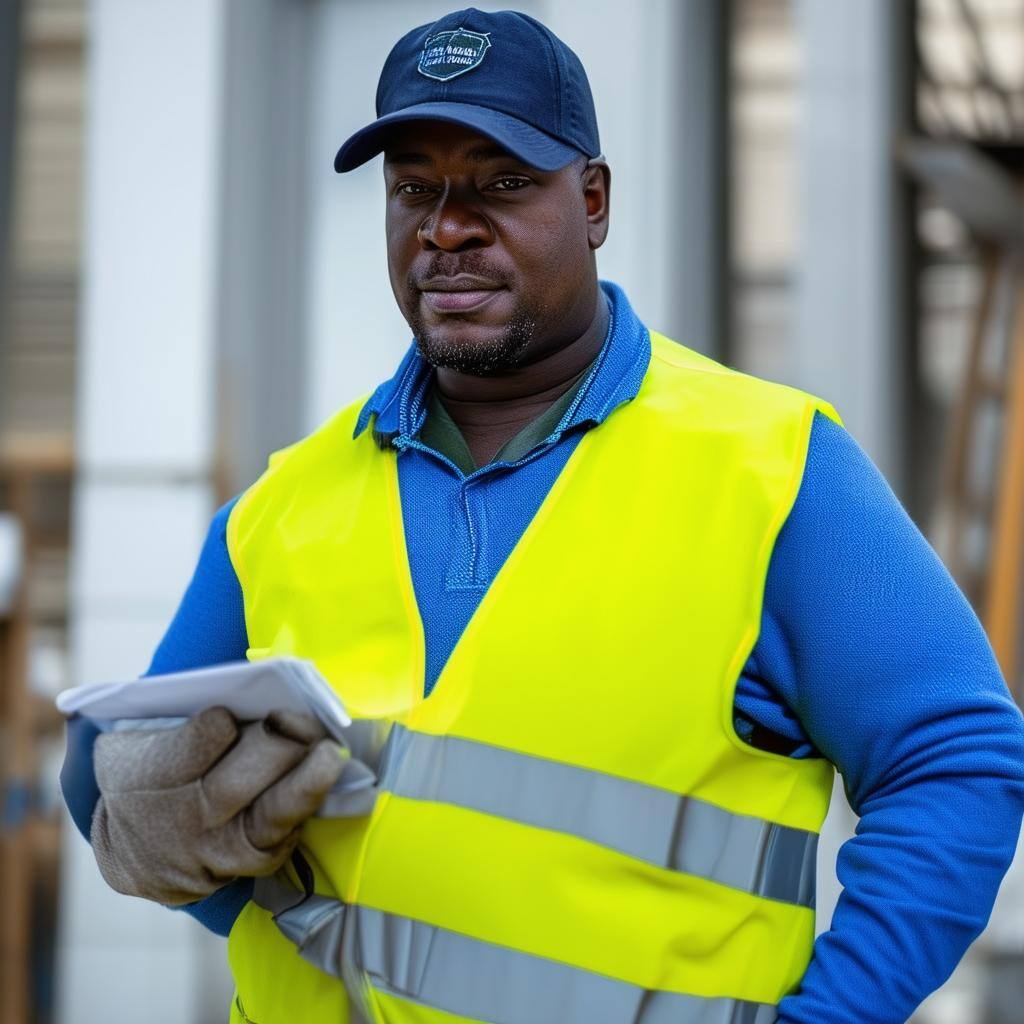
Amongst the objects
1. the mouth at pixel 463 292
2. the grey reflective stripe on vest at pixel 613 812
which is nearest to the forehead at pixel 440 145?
the mouth at pixel 463 292

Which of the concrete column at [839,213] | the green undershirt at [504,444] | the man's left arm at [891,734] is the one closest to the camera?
the man's left arm at [891,734]

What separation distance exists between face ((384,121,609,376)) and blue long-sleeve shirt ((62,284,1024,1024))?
20cm

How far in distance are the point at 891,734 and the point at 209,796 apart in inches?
24.9

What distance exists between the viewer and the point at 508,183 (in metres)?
1.81

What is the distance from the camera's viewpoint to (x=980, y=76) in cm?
634

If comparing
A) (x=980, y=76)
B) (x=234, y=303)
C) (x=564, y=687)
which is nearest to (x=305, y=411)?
(x=234, y=303)

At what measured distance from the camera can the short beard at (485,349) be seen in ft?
6.01

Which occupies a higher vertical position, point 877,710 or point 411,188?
point 411,188

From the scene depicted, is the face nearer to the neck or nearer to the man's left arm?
the neck

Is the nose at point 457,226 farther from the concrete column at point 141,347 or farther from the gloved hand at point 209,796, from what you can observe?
the concrete column at point 141,347

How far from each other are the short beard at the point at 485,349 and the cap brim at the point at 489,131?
0.16 metres

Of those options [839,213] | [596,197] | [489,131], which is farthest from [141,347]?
[489,131]

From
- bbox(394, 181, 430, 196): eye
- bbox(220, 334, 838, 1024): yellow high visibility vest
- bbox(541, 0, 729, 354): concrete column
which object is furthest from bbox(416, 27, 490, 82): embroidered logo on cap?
bbox(541, 0, 729, 354): concrete column

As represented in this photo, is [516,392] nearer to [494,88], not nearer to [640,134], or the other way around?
[494,88]
